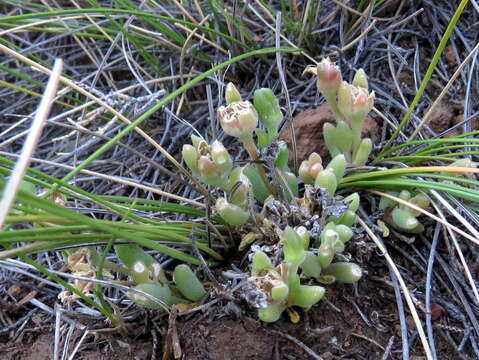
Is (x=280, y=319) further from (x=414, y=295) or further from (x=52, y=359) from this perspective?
(x=52, y=359)

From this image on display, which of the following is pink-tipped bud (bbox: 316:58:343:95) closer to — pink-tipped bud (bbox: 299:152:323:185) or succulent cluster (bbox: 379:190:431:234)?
pink-tipped bud (bbox: 299:152:323:185)

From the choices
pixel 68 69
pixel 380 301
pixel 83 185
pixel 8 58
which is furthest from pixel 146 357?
pixel 8 58

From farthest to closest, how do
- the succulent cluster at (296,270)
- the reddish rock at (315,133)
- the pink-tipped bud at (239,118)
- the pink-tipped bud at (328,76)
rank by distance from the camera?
the reddish rock at (315,133)
the pink-tipped bud at (328,76)
the pink-tipped bud at (239,118)
the succulent cluster at (296,270)

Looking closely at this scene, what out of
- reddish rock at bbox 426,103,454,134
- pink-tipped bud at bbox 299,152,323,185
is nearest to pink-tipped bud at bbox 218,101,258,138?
pink-tipped bud at bbox 299,152,323,185

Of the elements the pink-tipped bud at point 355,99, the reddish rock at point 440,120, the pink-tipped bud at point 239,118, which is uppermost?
the pink-tipped bud at point 355,99

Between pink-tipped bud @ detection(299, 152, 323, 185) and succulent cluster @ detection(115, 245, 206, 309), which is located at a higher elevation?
pink-tipped bud @ detection(299, 152, 323, 185)

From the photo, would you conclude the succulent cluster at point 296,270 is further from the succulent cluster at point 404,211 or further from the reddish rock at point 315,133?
the reddish rock at point 315,133

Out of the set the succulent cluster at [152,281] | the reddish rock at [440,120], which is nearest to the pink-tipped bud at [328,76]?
the reddish rock at [440,120]
